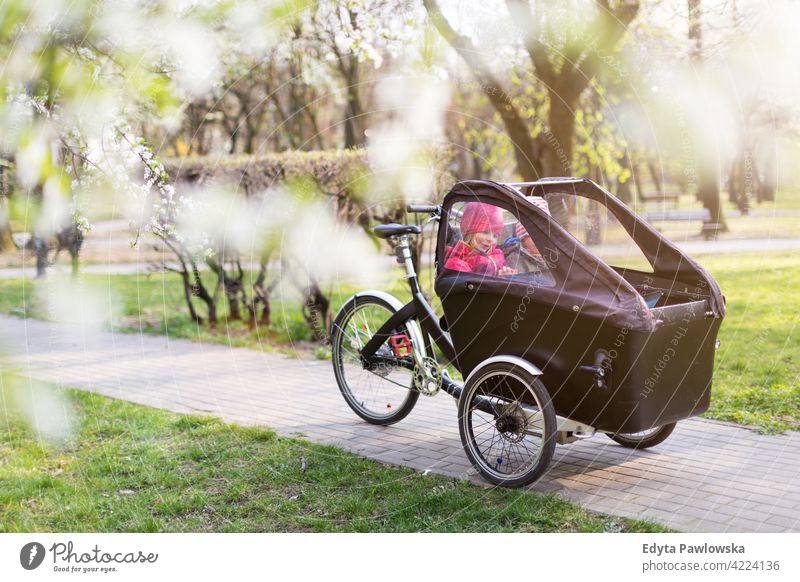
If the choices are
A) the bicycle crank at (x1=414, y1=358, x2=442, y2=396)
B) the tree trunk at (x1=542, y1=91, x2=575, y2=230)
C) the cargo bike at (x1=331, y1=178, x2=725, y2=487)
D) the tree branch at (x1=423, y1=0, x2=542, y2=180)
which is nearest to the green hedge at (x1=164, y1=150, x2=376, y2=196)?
the tree branch at (x1=423, y1=0, x2=542, y2=180)

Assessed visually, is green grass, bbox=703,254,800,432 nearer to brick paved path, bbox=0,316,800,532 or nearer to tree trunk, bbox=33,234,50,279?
brick paved path, bbox=0,316,800,532

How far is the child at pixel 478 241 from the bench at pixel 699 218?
1099 cm

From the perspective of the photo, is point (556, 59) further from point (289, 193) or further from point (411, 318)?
point (411, 318)

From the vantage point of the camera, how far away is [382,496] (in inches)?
176

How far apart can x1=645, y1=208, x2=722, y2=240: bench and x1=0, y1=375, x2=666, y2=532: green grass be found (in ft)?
37.2

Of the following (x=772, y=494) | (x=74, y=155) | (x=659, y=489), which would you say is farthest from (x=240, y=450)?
(x=772, y=494)

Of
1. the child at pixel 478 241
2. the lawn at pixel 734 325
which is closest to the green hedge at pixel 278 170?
the lawn at pixel 734 325

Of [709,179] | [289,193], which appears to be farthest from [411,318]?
[709,179]

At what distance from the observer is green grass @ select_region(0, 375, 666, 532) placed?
13.6 ft

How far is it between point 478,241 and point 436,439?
1347 mm

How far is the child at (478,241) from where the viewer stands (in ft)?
15.6

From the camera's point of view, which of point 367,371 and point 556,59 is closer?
point 367,371

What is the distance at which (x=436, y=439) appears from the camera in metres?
5.45
